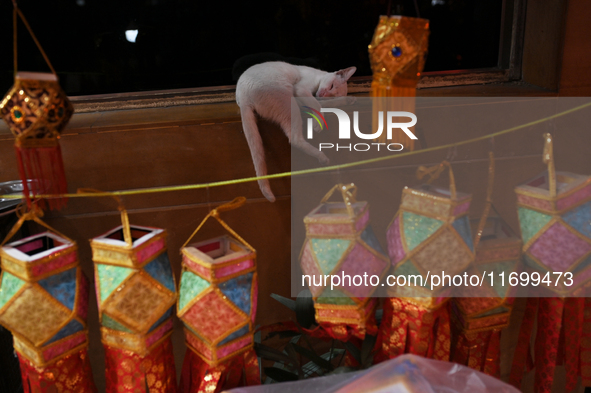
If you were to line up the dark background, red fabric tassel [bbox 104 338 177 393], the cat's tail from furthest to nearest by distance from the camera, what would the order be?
1. the dark background
2. the cat's tail
3. red fabric tassel [bbox 104 338 177 393]

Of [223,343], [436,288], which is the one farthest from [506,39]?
[223,343]

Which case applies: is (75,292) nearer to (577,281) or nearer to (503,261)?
(503,261)

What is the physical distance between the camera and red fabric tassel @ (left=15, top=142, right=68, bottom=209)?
727 mm

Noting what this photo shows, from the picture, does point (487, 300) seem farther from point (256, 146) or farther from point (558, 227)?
point (256, 146)

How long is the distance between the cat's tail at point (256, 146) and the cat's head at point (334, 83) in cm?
33

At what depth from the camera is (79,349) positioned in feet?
2.65

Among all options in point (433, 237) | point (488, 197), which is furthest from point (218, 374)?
point (488, 197)

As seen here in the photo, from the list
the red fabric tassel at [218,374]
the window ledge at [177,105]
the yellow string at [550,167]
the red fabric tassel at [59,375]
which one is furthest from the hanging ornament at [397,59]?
the red fabric tassel at [59,375]

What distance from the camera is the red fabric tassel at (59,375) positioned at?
0.79 metres

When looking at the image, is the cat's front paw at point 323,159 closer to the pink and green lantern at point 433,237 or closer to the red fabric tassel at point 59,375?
the pink and green lantern at point 433,237

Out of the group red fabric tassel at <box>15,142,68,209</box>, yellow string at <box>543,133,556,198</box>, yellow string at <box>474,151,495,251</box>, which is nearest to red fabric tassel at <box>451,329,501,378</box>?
yellow string at <box>474,151,495,251</box>

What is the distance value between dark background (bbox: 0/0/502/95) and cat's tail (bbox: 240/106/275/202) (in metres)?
0.34

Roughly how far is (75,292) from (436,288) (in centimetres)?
75

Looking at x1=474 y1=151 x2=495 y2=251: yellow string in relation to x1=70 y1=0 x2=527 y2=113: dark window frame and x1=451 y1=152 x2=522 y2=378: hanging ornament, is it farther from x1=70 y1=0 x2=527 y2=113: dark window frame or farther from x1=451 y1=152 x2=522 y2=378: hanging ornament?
x1=70 y1=0 x2=527 y2=113: dark window frame
